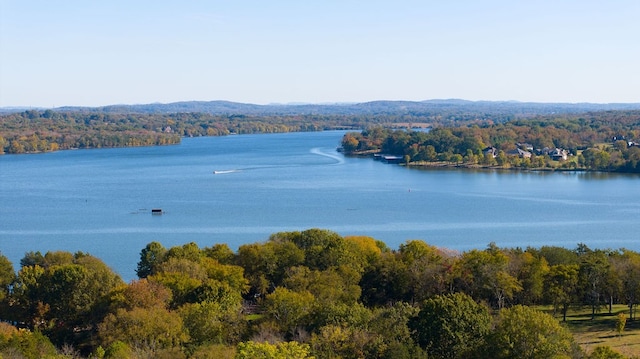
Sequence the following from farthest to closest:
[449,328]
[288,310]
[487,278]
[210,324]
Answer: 1. [487,278]
2. [288,310]
3. [210,324]
4. [449,328]

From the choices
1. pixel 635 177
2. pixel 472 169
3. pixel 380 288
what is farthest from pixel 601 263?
pixel 472 169

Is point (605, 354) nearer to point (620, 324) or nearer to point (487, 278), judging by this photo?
point (620, 324)

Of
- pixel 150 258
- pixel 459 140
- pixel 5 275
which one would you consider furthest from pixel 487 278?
pixel 459 140

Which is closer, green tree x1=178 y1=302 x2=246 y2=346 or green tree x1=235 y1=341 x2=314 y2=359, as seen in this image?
green tree x1=235 y1=341 x2=314 y2=359

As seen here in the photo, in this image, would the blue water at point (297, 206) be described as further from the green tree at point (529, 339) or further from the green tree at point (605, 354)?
the green tree at point (605, 354)

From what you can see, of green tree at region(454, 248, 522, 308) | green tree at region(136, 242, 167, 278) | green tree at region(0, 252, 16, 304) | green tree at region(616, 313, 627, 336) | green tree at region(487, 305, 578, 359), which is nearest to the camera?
green tree at region(487, 305, 578, 359)

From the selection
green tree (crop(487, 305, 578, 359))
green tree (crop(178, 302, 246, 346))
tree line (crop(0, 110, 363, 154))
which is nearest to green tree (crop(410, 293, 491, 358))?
green tree (crop(487, 305, 578, 359))

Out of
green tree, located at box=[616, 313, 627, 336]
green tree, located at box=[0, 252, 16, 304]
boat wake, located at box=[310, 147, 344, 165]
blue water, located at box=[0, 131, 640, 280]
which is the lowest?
boat wake, located at box=[310, 147, 344, 165]

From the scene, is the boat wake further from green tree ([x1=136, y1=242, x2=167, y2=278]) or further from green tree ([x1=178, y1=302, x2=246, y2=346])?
green tree ([x1=178, y1=302, x2=246, y2=346])
